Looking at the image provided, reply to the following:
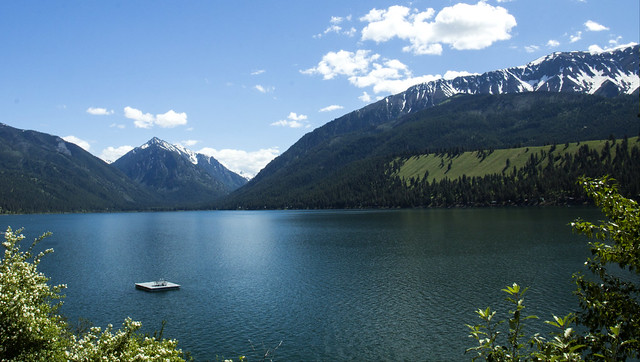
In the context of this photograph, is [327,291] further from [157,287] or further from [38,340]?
[38,340]

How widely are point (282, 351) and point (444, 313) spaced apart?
2229 cm

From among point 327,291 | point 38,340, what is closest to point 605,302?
point 38,340

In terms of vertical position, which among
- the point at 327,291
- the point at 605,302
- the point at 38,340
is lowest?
the point at 327,291

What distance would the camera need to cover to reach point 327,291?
6512cm

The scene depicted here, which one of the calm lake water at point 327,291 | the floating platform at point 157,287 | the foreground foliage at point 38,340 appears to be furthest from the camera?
the floating platform at point 157,287

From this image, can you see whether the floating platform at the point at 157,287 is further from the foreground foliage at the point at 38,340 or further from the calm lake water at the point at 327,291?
the foreground foliage at the point at 38,340

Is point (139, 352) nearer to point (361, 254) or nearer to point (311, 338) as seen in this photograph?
point (311, 338)

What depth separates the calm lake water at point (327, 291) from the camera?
141ft

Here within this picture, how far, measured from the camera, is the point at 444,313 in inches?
1998

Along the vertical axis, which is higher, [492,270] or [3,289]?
[3,289]

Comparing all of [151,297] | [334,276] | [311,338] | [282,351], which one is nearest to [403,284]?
[334,276]

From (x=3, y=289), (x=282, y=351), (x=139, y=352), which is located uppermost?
(x=3, y=289)

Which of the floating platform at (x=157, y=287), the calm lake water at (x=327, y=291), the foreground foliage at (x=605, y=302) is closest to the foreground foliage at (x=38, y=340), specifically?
the foreground foliage at (x=605, y=302)

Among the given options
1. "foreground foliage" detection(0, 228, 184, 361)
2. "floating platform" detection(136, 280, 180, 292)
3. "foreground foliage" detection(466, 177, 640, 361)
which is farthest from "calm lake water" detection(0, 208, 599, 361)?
"foreground foliage" detection(466, 177, 640, 361)
